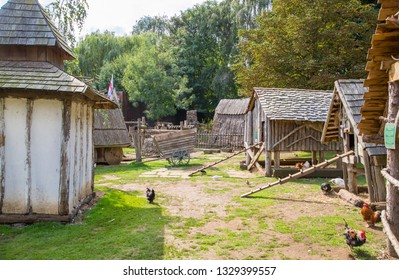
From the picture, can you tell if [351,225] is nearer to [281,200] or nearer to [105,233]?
[281,200]

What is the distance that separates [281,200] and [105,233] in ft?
18.6

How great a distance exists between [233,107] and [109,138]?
1622cm

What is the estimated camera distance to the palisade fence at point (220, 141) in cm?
3047

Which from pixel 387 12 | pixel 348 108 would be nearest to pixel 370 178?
pixel 348 108

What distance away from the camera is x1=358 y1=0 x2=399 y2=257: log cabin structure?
5.43m

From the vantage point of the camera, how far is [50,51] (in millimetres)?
9258

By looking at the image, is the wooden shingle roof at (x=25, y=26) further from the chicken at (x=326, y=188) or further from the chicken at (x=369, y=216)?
the chicken at (x=326, y=188)

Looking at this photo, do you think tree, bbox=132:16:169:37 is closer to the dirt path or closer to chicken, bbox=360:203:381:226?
the dirt path

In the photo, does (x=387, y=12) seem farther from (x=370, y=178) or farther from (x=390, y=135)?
(x=370, y=178)

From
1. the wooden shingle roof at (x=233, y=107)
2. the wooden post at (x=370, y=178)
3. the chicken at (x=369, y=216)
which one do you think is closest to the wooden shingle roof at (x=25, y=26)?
the chicken at (x=369, y=216)

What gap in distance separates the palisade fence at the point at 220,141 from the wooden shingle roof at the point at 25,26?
22095 mm

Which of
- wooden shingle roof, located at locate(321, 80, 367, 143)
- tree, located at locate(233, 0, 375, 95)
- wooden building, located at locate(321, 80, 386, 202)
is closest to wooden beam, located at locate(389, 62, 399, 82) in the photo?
wooden building, located at locate(321, 80, 386, 202)

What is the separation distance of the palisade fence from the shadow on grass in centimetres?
2151
